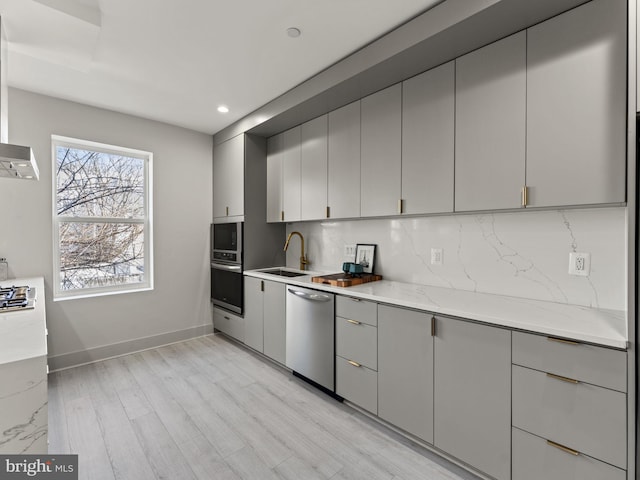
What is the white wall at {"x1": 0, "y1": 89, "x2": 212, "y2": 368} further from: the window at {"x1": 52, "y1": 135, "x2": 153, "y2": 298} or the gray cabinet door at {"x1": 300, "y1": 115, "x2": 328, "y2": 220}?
the gray cabinet door at {"x1": 300, "y1": 115, "x2": 328, "y2": 220}

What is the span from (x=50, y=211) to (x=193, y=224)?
4.45 ft

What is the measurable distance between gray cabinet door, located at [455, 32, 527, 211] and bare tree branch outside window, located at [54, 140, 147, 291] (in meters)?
3.38

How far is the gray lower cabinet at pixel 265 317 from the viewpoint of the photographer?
2914mm

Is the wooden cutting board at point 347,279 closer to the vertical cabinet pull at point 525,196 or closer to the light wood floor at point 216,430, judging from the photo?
the light wood floor at point 216,430

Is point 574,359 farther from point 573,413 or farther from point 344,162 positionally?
point 344,162

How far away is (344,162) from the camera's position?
108 inches

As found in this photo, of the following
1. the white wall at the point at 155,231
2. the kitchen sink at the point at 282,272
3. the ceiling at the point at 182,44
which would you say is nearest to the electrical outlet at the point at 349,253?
the kitchen sink at the point at 282,272

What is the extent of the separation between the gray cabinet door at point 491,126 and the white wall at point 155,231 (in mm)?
3119

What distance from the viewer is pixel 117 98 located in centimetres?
298

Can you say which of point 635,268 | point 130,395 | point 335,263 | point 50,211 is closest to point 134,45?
point 50,211

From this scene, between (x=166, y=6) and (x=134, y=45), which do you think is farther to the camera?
(x=134, y=45)

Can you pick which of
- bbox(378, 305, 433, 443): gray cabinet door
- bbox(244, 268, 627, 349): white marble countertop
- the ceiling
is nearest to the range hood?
the ceiling

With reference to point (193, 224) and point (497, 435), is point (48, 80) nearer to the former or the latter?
point (193, 224)

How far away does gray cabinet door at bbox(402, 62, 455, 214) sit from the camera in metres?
2.04
